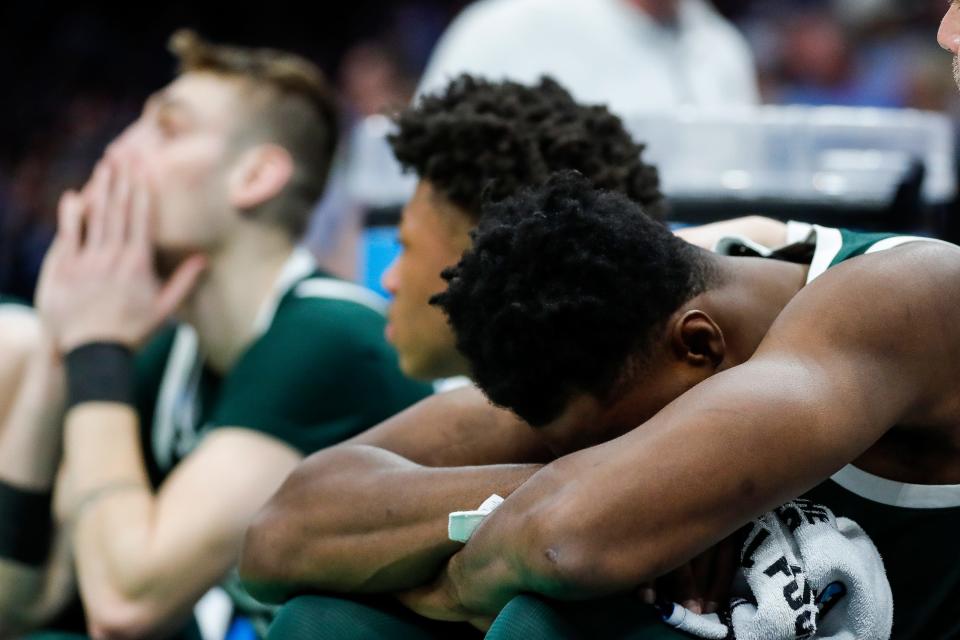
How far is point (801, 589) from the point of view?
1.26 metres

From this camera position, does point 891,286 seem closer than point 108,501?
Yes

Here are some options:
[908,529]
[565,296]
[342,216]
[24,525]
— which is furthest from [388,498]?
[342,216]

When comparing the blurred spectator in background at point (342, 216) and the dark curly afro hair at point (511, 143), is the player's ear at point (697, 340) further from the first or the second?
the blurred spectator in background at point (342, 216)

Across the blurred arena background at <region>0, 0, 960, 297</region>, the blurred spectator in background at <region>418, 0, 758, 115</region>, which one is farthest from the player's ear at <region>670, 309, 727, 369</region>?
the blurred spectator in background at <region>418, 0, 758, 115</region>

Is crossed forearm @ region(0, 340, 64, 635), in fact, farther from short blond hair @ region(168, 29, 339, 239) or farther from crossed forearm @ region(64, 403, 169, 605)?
short blond hair @ region(168, 29, 339, 239)

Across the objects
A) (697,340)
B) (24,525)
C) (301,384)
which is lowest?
(24,525)

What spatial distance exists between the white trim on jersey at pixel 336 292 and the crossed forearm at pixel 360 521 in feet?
2.58

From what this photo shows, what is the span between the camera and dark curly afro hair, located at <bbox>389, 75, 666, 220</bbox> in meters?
1.87

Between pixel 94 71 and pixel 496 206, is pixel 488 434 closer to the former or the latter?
pixel 496 206

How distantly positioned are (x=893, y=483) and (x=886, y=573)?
0.10 metres

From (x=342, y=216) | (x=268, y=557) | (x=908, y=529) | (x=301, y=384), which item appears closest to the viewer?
(x=908, y=529)

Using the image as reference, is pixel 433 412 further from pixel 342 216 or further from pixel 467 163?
pixel 342 216

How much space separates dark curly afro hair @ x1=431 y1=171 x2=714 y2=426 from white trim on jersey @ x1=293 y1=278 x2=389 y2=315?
1.02 metres

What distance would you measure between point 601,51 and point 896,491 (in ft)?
7.32
